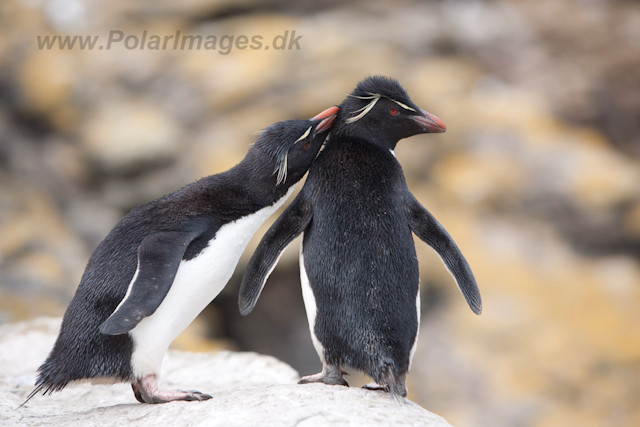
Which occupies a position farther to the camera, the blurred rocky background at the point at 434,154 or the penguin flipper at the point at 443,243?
the blurred rocky background at the point at 434,154

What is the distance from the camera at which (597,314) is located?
5.27 meters

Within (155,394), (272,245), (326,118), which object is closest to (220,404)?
(155,394)

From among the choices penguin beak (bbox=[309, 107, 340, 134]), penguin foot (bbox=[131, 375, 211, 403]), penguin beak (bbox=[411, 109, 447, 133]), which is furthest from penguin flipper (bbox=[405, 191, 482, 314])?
penguin foot (bbox=[131, 375, 211, 403])

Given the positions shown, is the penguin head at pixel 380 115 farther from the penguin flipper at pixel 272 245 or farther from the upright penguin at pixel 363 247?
the penguin flipper at pixel 272 245

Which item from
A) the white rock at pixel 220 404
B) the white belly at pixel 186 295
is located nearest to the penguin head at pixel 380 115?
the white belly at pixel 186 295

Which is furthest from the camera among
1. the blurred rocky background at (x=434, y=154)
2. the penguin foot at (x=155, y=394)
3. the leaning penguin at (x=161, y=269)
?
the blurred rocky background at (x=434, y=154)

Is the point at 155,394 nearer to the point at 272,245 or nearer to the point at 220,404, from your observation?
the point at 220,404

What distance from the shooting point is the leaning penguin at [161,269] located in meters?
1.77

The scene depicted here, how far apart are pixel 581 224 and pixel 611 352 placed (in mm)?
1398

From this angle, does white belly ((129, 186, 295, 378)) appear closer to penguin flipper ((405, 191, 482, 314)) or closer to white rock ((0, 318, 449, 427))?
white rock ((0, 318, 449, 427))

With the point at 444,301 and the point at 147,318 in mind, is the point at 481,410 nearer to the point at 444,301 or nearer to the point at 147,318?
the point at 444,301

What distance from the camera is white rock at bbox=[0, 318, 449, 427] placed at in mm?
1620

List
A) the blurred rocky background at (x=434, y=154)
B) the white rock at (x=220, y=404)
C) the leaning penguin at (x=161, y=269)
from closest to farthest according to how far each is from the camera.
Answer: the white rock at (x=220, y=404), the leaning penguin at (x=161, y=269), the blurred rocky background at (x=434, y=154)

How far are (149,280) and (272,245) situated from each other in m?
0.42
